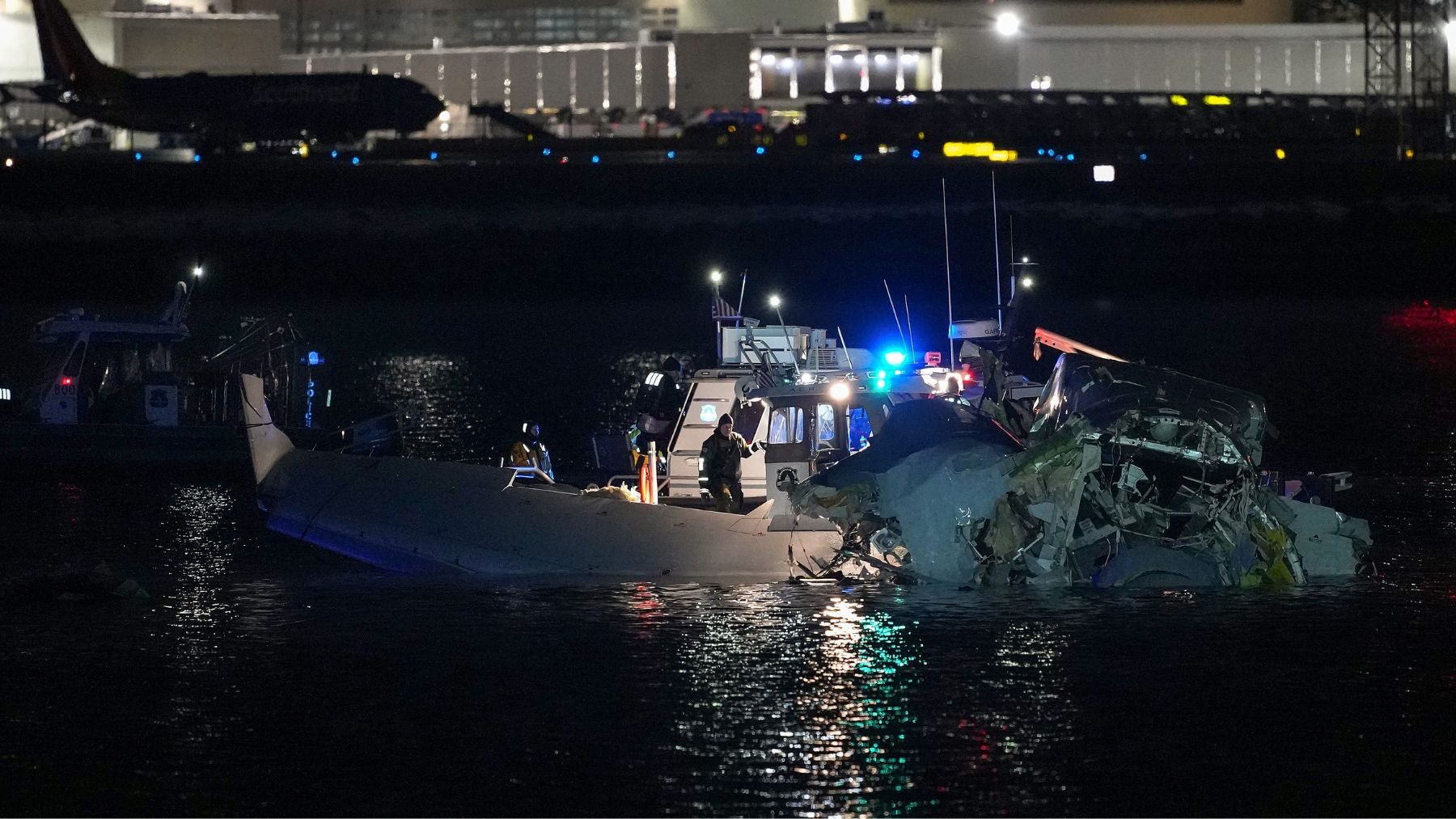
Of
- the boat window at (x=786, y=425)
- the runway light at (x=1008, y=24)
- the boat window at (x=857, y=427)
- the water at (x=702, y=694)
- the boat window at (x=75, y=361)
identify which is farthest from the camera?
the runway light at (x=1008, y=24)

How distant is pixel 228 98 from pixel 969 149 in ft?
111

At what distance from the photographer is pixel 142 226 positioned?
77.1 meters

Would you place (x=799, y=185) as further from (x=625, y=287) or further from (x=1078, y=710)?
(x=1078, y=710)

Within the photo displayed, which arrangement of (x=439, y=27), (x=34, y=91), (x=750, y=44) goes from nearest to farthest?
(x=34, y=91), (x=750, y=44), (x=439, y=27)

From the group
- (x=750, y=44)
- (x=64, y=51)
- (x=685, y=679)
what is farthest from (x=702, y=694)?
(x=750, y=44)

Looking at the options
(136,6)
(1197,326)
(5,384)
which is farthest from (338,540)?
(136,6)

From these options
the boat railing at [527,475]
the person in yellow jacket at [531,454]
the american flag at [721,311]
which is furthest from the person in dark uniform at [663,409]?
the boat railing at [527,475]

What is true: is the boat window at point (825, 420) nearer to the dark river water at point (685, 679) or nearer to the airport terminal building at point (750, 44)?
the dark river water at point (685, 679)

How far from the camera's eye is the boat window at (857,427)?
70.6 ft

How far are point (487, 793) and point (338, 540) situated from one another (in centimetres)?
862

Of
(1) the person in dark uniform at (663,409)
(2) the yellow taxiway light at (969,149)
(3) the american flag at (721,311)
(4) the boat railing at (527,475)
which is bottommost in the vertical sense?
(4) the boat railing at (527,475)

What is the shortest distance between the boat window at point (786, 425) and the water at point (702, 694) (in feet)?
5.72

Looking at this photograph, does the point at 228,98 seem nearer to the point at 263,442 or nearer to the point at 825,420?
the point at 263,442

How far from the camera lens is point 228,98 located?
8600cm
